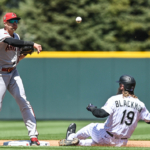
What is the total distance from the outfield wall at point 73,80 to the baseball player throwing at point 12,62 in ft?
18.9

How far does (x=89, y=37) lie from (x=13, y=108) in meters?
11.0

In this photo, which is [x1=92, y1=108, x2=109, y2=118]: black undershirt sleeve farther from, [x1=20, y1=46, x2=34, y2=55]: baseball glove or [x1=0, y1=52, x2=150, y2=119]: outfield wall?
[x1=0, y1=52, x2=150, y2=119]: outfield wall

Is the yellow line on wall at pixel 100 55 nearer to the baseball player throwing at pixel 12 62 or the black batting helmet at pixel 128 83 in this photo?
the baseball player throwing at pixel 12 62

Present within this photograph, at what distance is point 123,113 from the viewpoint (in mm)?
5117

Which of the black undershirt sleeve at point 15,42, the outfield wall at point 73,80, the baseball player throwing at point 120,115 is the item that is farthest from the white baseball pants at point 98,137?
the outfield wall at point 73,80

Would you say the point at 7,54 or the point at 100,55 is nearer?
the point at 7,54

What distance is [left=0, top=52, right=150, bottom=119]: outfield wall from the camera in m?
11.2

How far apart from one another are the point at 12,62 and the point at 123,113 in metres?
1.71

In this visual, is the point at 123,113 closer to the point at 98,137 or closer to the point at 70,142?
the point at 98,137

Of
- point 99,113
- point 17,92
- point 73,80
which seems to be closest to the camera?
point 99,113

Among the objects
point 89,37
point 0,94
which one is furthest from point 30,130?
point 89,37

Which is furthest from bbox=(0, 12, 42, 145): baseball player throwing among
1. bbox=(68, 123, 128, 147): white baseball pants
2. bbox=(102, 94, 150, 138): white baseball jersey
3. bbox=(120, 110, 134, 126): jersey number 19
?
bbox=(120, 110, 134, 126): jersey number 19

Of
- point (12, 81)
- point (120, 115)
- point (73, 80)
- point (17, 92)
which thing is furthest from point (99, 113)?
point (73, 80)

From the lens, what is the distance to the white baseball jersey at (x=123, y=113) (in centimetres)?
510
